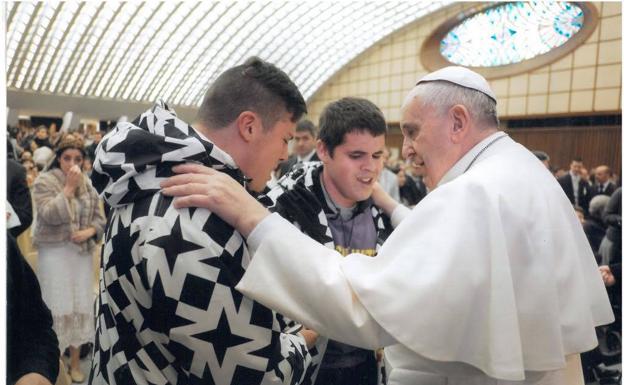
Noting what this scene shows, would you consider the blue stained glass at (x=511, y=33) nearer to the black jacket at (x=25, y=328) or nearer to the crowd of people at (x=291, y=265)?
the crowd of people at (x=291, y=265)

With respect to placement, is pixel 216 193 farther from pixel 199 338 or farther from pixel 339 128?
pixel 339 128

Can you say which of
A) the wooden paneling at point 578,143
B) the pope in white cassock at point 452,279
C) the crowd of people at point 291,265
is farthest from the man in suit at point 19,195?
the wooden paneling at point 578,143

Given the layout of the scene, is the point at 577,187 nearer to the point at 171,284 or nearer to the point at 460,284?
Answer: the point at 460,284

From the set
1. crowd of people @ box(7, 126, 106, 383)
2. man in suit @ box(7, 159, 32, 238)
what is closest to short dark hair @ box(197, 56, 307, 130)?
man in suit @ box(7, 159, 32, 238)

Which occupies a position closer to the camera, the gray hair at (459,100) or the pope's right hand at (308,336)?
the gray hair at (459,100)

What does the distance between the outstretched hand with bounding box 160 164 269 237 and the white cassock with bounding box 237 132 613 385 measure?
5 cm

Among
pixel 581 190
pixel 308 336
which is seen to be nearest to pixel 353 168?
pixel 308 336

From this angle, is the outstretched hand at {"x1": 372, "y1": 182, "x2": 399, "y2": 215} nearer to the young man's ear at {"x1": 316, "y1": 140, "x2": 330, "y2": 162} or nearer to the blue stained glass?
the young man's ear at {"x1": 316, "y1": 140, "x2": 330, "y2": 162}

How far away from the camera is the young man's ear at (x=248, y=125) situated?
1508 mm

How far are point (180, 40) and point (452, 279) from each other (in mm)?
27932

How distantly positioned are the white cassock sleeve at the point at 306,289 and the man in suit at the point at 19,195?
3248 mm

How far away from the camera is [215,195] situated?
Result: 1.29 meters

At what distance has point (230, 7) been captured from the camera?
2516 centimetres

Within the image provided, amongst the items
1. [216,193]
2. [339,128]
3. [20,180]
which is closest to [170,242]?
[216,193]
